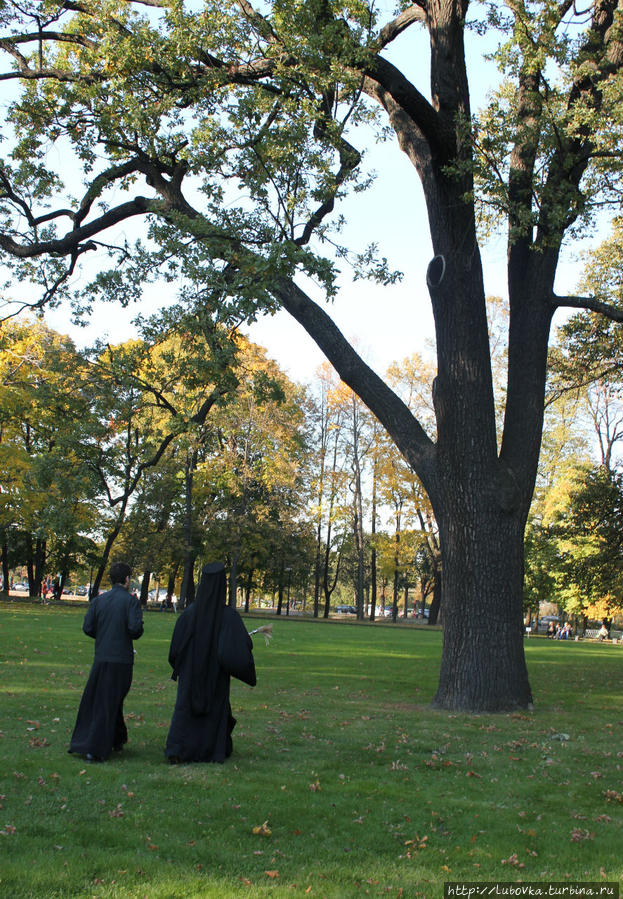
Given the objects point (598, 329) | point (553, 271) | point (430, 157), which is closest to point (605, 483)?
point (598, 329)

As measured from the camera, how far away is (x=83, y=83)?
12.2 m

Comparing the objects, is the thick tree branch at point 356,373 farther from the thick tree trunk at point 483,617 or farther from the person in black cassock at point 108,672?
the person in black cassock at point 108,672

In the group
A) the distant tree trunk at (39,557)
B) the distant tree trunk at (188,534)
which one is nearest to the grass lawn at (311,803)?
the distant tree trunk at (188,534)

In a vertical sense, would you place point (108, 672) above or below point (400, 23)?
below

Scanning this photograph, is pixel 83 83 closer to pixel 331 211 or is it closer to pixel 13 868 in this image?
pixel 331 211

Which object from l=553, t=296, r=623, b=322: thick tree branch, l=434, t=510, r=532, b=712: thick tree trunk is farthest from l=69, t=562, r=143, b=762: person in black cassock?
l=553, t=296, r=623, b=322: thick tree branch

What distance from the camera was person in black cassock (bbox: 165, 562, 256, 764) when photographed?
717cm

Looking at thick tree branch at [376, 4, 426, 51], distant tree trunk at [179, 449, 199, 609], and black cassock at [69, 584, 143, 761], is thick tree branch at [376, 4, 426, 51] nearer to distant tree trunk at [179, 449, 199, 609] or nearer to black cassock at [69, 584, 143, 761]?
black cassock at [69, 584, 143, 761]

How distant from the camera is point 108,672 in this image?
7258 mm

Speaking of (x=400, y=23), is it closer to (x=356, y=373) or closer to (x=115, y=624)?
(x=356, y=373)

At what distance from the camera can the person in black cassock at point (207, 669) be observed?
7172mm

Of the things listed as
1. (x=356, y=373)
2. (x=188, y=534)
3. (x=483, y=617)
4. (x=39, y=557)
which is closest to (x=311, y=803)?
(x=483, y=617)

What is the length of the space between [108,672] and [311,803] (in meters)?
2.46

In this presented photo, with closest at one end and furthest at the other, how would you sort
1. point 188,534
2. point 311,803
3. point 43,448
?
point 311,803 → point 43,448 → point 188,534
